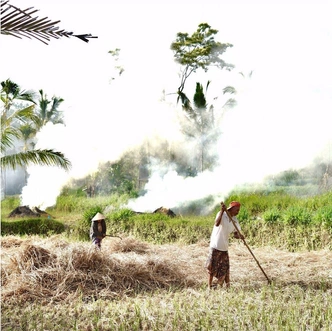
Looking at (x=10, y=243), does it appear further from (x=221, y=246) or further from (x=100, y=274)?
(x=221, y=246)

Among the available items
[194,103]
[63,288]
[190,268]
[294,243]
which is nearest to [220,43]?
[194,103]

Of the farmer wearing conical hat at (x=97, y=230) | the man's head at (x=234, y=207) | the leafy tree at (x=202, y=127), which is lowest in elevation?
the farmer wearing conical hat at (x=97, y=230)

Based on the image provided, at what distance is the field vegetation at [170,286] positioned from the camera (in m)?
4.59

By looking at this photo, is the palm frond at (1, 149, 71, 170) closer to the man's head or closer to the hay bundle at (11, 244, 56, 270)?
the hay bundle at (11, 244, 56, 270)

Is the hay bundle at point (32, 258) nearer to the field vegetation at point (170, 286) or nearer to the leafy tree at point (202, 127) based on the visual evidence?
the field vegetation at point (170, 286)

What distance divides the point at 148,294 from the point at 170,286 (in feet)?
0.87

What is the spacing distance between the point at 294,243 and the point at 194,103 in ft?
32.3

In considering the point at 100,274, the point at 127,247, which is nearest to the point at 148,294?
the point at 100,274

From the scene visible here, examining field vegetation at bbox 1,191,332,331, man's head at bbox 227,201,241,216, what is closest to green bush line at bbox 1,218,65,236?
field vegetation at bbox 1,191,332,331

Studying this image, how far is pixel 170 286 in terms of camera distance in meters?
5.73

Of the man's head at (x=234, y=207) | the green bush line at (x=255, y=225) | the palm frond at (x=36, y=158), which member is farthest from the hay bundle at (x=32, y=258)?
the green bush line at (x=255, y=225)

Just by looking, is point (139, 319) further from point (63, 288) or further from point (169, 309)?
point (63, 288)

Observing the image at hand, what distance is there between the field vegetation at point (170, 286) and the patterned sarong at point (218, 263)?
20cm

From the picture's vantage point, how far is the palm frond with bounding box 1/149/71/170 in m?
9.96
